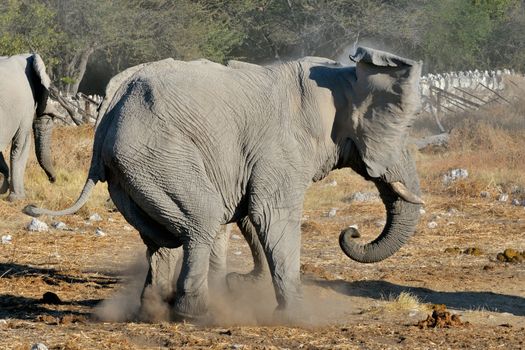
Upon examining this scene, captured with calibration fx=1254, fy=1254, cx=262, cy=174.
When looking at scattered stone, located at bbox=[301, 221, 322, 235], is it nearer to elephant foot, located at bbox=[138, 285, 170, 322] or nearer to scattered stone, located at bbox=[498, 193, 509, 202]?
scattered stone, located at bbox=[498, 193, 509, 202]

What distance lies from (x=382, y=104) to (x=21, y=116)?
9541 mm

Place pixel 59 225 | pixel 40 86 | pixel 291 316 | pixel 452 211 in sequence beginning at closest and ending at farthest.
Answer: pixel 291 316 → pixel 59 225 → pixel 452 211 → pixel 40 86

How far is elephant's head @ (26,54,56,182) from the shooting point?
17.2 meters

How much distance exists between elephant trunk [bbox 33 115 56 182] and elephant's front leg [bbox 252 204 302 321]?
357 inches

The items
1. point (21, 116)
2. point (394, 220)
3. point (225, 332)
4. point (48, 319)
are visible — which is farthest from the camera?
point (21, 116)

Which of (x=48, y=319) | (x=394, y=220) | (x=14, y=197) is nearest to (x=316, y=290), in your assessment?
(x=394, y=220)

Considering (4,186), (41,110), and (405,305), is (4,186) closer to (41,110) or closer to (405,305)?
(41,110)

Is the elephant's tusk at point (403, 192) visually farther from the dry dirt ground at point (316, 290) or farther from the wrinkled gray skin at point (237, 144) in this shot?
the dry dirt ground at point (316, 290)

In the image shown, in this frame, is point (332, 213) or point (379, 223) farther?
point (332, 213)

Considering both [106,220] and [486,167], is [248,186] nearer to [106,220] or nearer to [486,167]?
[106,220]

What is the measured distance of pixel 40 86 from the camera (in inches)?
686

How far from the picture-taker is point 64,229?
45.6 feet

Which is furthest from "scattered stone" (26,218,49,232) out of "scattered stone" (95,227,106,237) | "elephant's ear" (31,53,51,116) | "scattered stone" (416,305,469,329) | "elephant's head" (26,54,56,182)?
"scattered stone" (416,305,469,329)

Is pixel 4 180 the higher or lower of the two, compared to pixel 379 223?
lower
